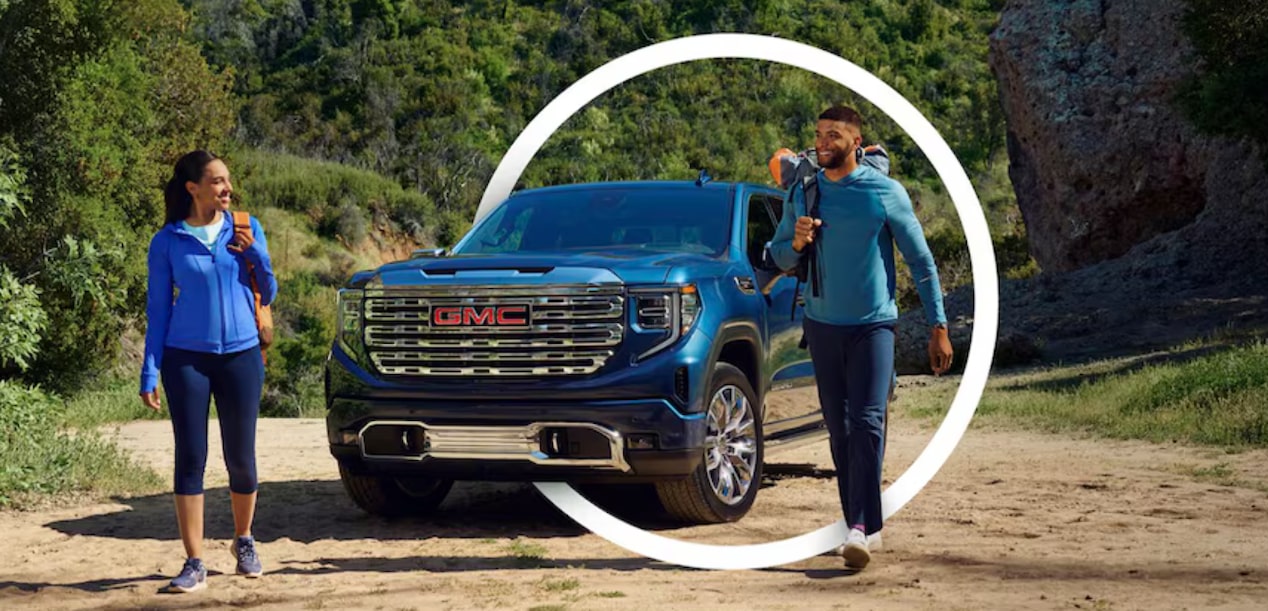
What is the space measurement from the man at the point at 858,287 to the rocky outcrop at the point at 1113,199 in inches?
645

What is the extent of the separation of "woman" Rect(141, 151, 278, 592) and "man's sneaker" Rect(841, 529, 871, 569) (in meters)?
2.80

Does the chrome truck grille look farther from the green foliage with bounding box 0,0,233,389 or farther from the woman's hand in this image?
the green foliage with bounding box 0,0,233,389

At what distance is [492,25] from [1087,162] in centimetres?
2837

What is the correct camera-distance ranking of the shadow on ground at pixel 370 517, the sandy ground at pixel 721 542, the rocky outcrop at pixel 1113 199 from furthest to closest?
the rocky outcrop at pixel 1113 199
the shadow on ground at pixel 370 517
the sandy ground at pixel 721 542

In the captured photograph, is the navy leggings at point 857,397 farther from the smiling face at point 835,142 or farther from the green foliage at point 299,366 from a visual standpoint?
the green foliage at point 299,366

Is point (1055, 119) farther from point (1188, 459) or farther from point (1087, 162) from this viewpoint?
point (1188, 459)

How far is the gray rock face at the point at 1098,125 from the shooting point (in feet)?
105

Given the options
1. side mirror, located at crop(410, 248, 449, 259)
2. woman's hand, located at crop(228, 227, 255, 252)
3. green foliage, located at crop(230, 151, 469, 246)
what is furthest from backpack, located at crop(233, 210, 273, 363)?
green foliage, located at crop(230, 151, 469, 246)

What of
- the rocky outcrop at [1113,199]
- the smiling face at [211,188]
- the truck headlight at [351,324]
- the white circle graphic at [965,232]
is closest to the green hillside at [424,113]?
the rocky outcrop at [1113,199]

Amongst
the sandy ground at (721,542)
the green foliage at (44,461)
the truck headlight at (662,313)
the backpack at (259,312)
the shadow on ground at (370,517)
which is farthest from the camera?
the green foliage at (44,461)

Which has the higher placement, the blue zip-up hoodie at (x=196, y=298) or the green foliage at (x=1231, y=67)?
the green foliage at (x=1231, y=67)

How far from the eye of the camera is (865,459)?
7.57m

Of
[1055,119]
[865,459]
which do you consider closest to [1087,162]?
[1055,119]

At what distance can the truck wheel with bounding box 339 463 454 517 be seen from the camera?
30.5 feet
